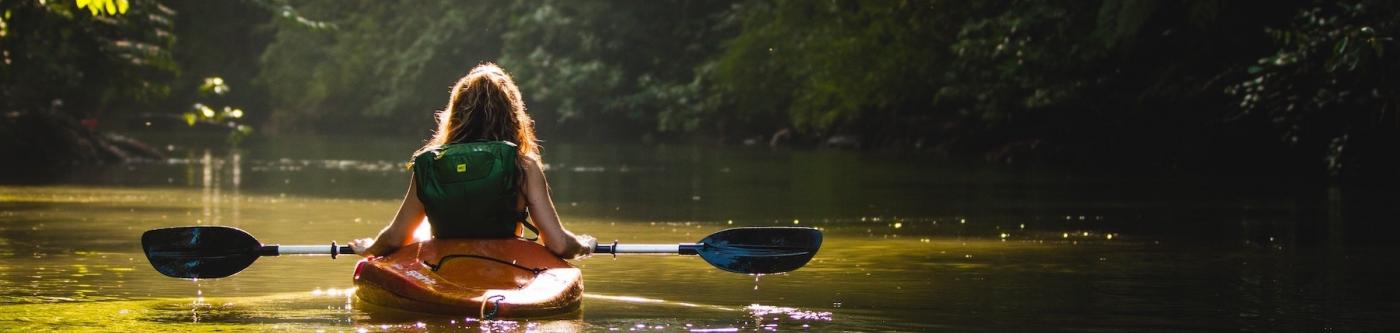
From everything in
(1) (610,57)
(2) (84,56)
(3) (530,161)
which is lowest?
(3) (530,161)

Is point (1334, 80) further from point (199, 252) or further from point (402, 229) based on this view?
point (199, 252)

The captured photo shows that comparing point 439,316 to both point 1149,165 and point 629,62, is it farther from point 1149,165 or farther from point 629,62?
point 629,62

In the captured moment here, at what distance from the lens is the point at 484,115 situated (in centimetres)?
935

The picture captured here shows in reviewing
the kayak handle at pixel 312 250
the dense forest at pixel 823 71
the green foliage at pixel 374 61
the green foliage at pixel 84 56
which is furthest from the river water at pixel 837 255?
the green foliage at pixel 374 61

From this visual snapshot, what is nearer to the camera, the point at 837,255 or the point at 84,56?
the point at 837,255

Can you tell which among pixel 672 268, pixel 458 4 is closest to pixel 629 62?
pixel 458 4

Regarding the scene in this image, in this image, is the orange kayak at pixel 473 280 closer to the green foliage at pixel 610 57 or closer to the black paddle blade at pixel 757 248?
the black paddle blade at pixel 757 248

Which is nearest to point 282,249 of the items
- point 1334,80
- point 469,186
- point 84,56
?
point 469,186

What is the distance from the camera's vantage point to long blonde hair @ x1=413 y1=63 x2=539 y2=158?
934 cm

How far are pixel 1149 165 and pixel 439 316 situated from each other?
22.4 metres

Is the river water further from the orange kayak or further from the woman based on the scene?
the woman

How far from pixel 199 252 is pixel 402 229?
123 centimetres

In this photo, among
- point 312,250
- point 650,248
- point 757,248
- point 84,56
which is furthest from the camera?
point 84,56

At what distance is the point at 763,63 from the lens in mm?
46750
